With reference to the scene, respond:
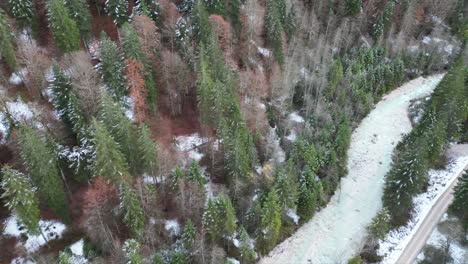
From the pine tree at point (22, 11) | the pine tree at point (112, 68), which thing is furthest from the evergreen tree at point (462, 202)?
the pine tree at point (22, 11)

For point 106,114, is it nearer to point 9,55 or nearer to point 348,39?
point 9,55

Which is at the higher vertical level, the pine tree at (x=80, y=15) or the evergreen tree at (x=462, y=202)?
the pine tree at (x=80, y=15)

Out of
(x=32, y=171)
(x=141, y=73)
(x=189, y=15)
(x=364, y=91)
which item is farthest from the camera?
(x=364, y=91)

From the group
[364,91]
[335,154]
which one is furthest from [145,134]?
[364,91]

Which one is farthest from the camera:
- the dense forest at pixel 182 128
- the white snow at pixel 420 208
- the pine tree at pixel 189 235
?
the white snow at pixel 420 208

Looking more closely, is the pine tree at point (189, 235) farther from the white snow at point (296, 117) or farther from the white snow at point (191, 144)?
the white snow at point (296, 117)

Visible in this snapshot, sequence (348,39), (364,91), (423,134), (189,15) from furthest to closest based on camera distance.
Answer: (348,39) → (364,91) → (189,15) → (423,134)
